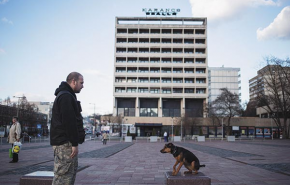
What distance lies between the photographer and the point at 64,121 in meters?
3.77

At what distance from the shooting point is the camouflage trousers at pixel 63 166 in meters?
3.76

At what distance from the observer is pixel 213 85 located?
4417 inches

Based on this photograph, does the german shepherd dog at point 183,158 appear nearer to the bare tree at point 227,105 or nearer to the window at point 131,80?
the bare tree at point 227,105

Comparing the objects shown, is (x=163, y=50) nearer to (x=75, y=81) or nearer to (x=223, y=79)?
(x=223, y=79)

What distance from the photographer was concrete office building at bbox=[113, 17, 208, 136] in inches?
2630

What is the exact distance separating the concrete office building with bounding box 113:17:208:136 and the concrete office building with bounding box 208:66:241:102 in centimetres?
4441

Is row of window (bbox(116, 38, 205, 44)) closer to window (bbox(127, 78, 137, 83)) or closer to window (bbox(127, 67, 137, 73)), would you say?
window (bbox(127, 67, 137, 73))

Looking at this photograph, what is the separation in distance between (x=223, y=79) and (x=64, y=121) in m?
113

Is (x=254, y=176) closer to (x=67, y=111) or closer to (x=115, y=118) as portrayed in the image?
(x=67, y=111)

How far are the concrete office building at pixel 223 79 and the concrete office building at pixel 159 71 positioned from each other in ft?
146

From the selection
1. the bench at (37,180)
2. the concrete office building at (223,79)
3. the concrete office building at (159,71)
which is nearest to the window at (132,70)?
the concrete office building at (159,71)

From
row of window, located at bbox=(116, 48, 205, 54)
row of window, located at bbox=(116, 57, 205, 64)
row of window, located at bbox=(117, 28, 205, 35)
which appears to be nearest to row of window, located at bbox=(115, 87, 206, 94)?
row of window, located at bbox=(116, 57, 205, 64)

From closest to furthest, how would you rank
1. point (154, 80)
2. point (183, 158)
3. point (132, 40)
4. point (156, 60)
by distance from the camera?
1. point (183, 158)
2. point (154, 80)
3. point (156, 60)
4. point (132, 40)

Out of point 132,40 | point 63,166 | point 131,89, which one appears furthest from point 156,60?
point 63,166
